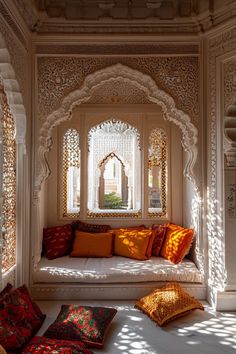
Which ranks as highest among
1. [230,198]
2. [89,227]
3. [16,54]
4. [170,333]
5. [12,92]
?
[16,54]

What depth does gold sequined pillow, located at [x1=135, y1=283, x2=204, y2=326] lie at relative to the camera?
2.88 meters

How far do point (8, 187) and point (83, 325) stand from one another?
1380 millimetres

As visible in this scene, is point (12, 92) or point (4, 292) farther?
point (12, 92)

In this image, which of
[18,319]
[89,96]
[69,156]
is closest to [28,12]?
[89,96]

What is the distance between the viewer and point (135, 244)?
410cm

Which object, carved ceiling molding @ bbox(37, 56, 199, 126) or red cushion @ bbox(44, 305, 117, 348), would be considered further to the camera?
carved ceiling molding @ bbox(37, 56, 199, 126)

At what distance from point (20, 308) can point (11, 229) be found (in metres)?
0.78

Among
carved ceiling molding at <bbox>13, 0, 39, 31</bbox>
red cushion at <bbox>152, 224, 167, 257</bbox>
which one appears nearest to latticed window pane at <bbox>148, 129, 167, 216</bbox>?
red cushion at <bbox>152, 224, 167, 257</bbox>

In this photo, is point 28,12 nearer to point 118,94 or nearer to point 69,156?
point 118,94

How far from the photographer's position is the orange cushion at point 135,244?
160 inches

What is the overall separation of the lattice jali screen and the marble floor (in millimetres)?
684

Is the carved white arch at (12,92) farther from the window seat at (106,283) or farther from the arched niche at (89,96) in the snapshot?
the window seat at (106,283)

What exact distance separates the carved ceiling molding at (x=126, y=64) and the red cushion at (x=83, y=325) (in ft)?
6.40

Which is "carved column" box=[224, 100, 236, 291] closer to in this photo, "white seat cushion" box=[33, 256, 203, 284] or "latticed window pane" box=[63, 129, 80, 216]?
"white seat cushion" box=[33, 256, 203, 284]
